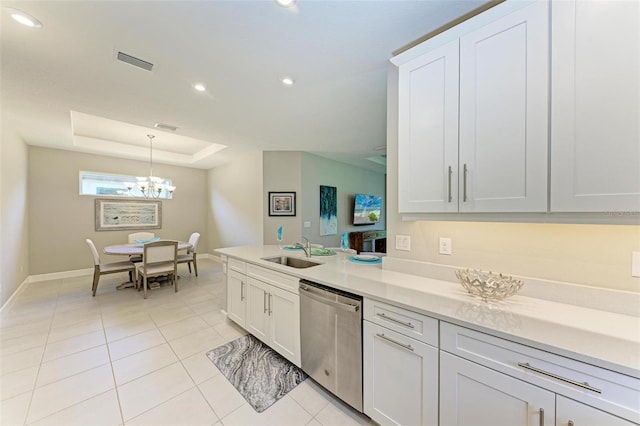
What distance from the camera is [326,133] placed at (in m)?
3.73

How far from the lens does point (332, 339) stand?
1.66m

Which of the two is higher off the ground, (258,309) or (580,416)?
(580,416)

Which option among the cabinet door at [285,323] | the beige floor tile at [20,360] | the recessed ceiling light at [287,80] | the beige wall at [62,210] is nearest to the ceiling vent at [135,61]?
the recessed ceiling light at [287,80]

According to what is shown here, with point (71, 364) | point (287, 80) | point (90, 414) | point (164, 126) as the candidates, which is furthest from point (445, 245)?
point (164, 126)

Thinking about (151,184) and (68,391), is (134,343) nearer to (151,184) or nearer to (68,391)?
(68,391)

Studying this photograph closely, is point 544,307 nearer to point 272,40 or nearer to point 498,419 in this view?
point 498,419

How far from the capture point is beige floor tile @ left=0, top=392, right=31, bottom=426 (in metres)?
1.53

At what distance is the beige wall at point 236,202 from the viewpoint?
5035mm

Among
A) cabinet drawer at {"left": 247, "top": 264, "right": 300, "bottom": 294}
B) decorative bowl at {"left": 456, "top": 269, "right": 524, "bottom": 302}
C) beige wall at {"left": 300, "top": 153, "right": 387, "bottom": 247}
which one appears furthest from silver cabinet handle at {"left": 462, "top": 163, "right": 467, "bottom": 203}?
beige wall at {"left": 300, "top": 153, "right": 387, "bottom": 247}

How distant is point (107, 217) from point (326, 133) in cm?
526

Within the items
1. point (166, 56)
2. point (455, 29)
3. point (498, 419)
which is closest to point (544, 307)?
point (498, 419)

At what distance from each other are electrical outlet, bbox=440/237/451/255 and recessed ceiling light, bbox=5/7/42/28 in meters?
3.15

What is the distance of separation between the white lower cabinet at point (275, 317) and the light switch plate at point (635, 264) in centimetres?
191

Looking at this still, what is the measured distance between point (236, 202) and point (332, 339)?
4.68 meters
